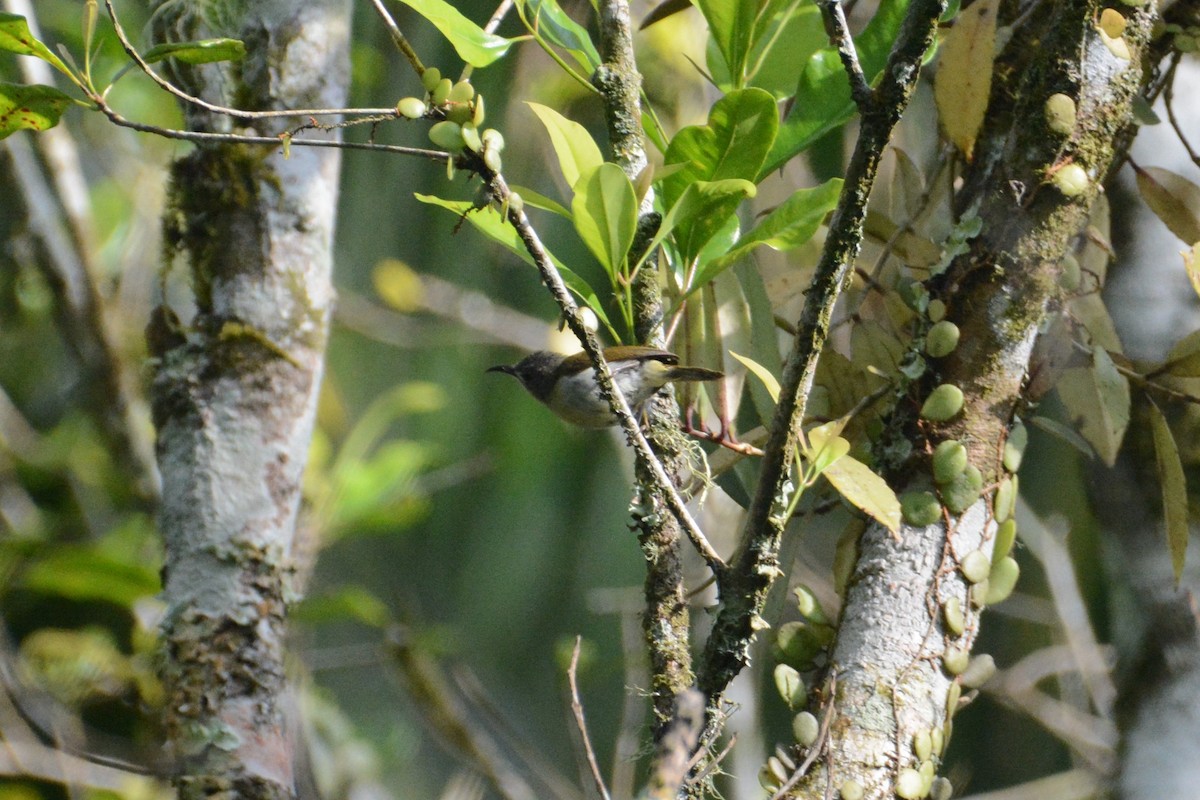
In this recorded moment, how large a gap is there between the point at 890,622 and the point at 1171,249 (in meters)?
0.83

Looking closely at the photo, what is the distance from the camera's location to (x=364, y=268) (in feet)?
18.1

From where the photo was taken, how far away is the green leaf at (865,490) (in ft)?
2.94

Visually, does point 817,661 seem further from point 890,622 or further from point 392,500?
point 392,500

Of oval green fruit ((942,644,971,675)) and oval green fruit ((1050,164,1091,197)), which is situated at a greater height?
oval green fruit ((1050,164,1091,197))

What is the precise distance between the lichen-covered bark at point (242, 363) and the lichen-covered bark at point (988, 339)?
774 mm

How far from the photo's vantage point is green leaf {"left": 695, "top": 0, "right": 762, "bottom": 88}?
101 cm

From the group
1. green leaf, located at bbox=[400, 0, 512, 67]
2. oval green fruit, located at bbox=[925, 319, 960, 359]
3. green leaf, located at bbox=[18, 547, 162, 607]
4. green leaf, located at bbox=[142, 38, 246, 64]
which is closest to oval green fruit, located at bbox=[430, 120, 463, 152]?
green leaf, located at bbox=[400, 0, 512, 67]

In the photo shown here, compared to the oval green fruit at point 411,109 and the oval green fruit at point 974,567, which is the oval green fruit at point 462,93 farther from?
the oval green fruit at point 974,567

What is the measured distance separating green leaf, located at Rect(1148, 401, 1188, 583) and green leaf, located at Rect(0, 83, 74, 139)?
1.15 meters

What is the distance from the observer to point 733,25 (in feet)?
3.35

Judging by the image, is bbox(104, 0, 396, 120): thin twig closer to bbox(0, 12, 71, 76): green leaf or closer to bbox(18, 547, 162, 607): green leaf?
bbox(0, 12, 71, 76): green leaf

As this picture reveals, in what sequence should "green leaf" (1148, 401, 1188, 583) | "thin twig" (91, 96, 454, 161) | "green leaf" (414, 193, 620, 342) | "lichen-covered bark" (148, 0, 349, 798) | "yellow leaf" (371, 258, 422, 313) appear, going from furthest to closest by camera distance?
"yellow leaf" (371, 258, 422, 313)
"lichen-covered bark" (148, 0, 349, 798)
"green leaf" (1148, 401, 1188, 583)
"green leaf" (414, 193, 620, 342)
"thin twig" (91, 96, 454, 161)

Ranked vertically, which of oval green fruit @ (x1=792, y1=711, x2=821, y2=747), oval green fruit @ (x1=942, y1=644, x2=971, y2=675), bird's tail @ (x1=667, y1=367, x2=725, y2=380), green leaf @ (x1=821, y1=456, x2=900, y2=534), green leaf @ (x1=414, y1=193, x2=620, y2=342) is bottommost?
oval green fruit @ (x1=792, y1=711, x2=821, y2=747)

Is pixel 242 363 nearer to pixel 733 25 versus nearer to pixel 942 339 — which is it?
pixel 733 25
